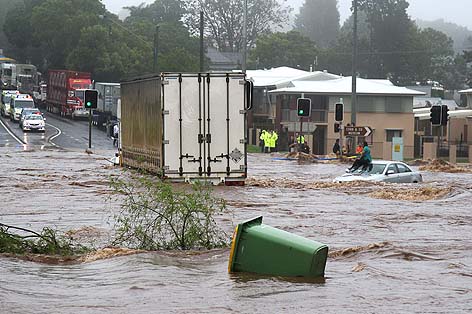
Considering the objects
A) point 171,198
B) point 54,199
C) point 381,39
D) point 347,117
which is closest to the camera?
point 171,198

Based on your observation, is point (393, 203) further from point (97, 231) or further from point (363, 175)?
point (97, 231)

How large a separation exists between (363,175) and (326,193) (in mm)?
3786

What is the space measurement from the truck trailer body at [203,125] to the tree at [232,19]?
326 ft

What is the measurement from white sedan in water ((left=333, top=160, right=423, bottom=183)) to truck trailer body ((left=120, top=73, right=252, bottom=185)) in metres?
5.27

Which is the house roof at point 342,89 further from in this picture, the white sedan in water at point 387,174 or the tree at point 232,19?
the tree at point 232,19

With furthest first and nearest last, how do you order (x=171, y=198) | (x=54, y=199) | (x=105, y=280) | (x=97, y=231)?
1. (x=54, y=199)
2. (x=97, y=231)
3. (x=171, y=198)
4. (x=105, y=280)

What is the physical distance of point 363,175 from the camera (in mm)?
32094

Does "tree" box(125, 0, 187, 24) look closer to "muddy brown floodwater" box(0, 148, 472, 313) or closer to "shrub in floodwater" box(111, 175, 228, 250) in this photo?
"muddy brown floodwater" box(0, 148, 472, 313)

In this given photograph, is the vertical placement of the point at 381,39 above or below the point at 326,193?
above

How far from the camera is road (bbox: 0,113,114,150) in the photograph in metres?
58.3

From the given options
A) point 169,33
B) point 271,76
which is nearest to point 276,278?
point 271,76

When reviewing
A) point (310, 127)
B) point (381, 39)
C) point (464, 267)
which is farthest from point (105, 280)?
point (381, 39)

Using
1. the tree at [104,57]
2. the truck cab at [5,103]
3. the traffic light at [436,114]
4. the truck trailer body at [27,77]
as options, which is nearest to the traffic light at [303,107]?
the traffic light at [436,114]

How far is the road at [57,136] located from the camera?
58.3 metres
